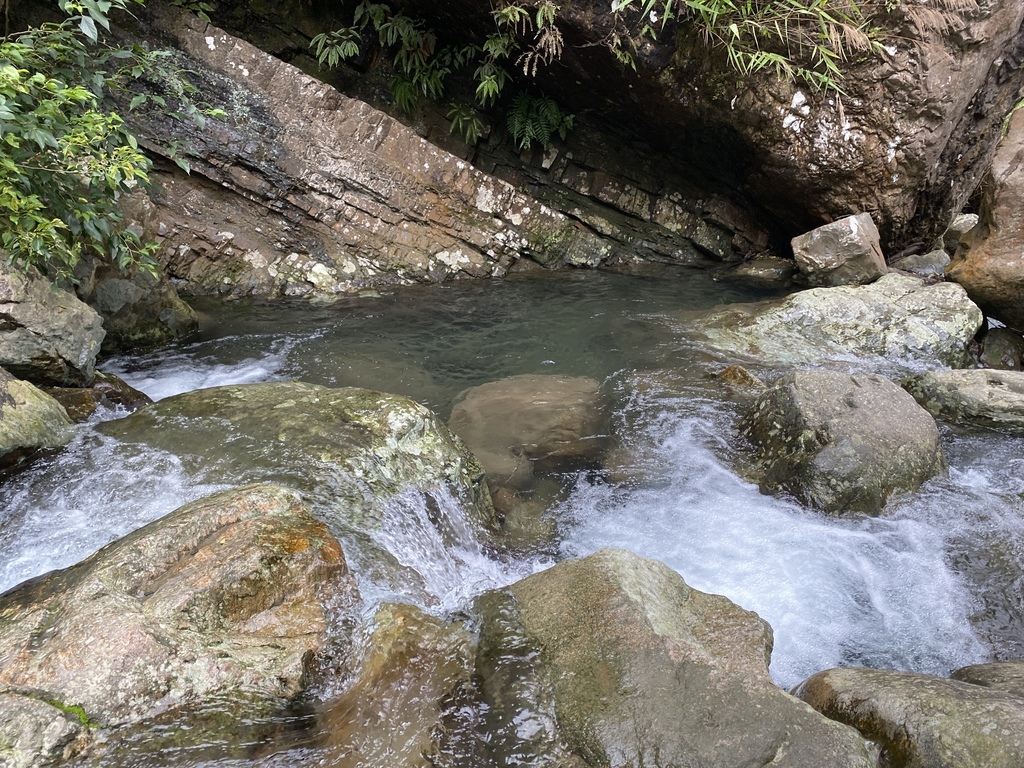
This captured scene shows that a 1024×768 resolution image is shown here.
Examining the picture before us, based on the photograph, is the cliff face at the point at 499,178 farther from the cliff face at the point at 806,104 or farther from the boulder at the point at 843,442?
the boulder at the point at 843,442

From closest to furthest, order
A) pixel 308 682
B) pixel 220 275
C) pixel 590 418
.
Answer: pixel 308 682 < pixel 590 418 < pixel 220 275

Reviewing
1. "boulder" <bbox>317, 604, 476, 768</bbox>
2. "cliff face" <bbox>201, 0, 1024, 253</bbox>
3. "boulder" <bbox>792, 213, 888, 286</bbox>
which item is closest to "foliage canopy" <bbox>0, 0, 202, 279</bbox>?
"boulder" <bbox>317, 604, 476, 768</bbox>

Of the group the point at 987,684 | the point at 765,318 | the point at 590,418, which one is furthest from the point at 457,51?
the point at 987,684

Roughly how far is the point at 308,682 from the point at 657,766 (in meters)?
1.28

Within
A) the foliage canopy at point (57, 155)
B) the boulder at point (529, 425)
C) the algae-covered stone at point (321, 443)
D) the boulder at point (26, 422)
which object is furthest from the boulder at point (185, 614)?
the foliage canopy at point (57, 155)

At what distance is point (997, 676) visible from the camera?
2.83 meters

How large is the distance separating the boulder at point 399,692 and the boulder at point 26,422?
2.23 meters

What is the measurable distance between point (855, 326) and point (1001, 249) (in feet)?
5.18

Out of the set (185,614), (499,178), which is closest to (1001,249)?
(499,178)

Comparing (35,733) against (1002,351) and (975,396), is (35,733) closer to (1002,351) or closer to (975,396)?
(975,396)

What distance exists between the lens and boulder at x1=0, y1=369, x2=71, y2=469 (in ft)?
11.6

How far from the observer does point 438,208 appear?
8.60m

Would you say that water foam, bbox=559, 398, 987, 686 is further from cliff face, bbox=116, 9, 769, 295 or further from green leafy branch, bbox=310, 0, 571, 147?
green leafy branch, bbox=310, 0, 571, 147

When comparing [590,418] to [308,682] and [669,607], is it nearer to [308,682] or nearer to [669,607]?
[669,607]
